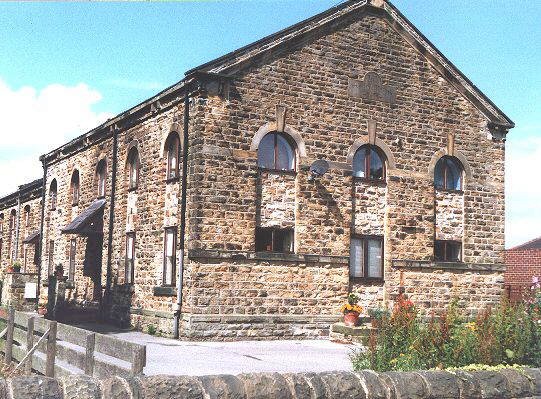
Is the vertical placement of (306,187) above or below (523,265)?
above

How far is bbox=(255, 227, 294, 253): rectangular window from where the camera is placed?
1784 cm

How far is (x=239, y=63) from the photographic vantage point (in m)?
17.7

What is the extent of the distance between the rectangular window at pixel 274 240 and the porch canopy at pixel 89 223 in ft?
24.1

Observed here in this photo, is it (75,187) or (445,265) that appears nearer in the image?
(445,265)

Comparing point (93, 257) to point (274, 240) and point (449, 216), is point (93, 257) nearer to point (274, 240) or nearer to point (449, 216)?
point (274, 240)

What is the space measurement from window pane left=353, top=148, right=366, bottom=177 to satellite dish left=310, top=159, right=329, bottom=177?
4.04 ft

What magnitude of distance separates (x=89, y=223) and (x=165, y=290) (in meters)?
6.05

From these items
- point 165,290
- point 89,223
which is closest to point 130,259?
point 89,223

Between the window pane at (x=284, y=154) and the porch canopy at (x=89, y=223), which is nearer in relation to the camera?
the window pane at (x=284, y=154)

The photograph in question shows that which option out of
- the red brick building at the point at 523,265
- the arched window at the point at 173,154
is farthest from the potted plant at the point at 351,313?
the red brick building at the point at 523,265

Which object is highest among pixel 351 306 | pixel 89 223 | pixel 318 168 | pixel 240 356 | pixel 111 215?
pixel 318 168

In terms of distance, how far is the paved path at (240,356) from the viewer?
12195 mm

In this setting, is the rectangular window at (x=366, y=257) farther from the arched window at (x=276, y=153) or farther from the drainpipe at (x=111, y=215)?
the drainpipe at (x=111, y=215)

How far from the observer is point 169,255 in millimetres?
18594
